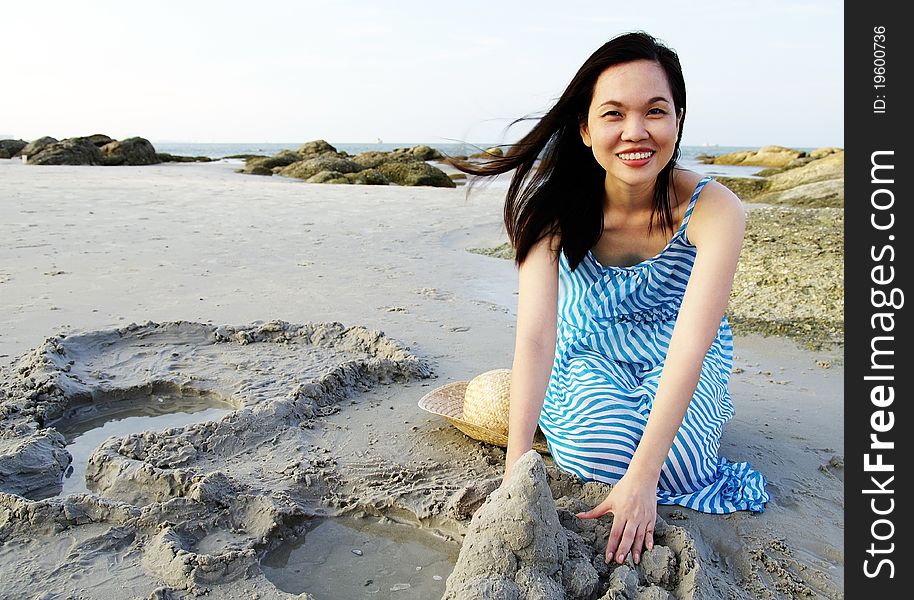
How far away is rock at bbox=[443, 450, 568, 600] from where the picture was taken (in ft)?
5.78

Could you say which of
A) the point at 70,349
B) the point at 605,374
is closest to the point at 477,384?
the point at 605,374

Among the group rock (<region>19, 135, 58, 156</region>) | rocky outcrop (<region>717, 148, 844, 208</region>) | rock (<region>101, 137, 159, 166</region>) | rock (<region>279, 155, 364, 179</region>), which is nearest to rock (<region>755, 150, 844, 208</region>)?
rocky outcrop (<region>717, 148, 844, 208</region>)

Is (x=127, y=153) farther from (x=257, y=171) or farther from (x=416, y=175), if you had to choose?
(x=416, y=175)

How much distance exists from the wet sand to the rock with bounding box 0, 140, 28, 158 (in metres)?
19.5

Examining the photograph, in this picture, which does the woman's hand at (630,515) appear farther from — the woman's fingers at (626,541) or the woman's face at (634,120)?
the woman's face at (634,120)

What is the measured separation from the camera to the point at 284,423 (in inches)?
119

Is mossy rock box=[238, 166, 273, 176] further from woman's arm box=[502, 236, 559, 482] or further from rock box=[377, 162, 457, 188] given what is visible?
woman's arm box=[502, 236, 559, 482]

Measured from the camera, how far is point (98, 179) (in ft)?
42.0

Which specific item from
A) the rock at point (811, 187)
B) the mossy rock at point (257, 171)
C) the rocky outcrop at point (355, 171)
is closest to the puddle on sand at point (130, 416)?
the rock at point (811, 187)

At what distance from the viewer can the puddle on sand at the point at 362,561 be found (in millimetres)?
2033

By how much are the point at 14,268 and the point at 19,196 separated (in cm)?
467

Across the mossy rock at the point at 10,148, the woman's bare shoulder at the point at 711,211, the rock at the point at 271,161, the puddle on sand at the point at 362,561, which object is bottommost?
the puddle on sand at the point at 362,561

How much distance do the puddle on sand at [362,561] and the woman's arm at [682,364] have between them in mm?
483
